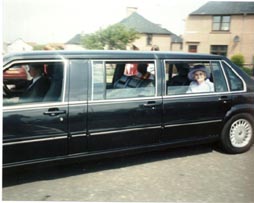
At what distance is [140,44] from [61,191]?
128ft

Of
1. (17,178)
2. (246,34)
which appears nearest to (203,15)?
(246,34)

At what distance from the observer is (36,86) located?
3746 mm

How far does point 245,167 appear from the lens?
4453mm

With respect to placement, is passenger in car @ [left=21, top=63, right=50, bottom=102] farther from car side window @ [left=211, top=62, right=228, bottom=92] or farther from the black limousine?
car side window @ [left=211, top=62, right=228, bottom=92]

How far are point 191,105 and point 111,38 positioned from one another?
3367cm

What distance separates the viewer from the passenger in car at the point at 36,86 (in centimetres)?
362

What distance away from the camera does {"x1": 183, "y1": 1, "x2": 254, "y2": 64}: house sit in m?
29.6

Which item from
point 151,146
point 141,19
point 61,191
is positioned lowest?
point 61,191

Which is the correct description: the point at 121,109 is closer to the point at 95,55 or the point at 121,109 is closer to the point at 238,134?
the point at 95,55

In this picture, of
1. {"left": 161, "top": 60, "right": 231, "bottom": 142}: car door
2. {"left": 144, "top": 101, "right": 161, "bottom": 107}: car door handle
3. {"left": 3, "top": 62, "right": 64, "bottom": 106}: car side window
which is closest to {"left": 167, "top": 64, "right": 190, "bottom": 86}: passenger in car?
{"left": 161, "top": 60, "right": 231, "bottom": 142}: car door

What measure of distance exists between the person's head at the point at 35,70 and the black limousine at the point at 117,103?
1 cm

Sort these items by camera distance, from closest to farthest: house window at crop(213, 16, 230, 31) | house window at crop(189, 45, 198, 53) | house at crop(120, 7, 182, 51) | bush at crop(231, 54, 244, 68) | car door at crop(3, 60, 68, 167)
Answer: car door at crop(3, 60, 68, 167) < bush at crop(231, 54, 244, 68) < house window at crop(213, 16, 230, 31) < house window at crop(189, 45, 198, 53) < house at crop(120, 7, 182, 51)

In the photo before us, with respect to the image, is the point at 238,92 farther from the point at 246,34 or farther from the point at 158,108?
the point at 246,34

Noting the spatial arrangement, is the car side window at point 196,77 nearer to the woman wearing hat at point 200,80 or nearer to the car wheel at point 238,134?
the woman wearing hat at point 200,80
